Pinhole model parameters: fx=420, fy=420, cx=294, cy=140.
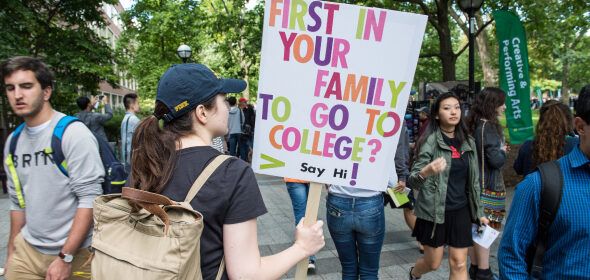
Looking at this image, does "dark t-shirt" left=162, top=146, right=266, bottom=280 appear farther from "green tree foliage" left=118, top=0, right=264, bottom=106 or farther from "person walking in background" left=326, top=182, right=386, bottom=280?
"green tree foliage" left=118, top=0, right=264, bottom=106

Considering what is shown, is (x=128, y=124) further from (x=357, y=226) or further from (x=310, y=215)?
(x=310, y=215)

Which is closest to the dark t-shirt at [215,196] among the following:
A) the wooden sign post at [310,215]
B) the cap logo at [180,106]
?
the cap logo at [180,106]

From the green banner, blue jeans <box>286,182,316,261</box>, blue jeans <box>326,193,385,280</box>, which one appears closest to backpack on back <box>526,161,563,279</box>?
blue jeans <box>326,193,385,280</box>

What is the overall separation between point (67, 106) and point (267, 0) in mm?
11863

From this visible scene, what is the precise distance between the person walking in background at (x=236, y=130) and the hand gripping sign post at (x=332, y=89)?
8811 millimetres

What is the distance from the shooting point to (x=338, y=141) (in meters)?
2.05

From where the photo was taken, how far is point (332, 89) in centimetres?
202

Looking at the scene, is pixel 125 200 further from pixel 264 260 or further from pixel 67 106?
pixel 67 106

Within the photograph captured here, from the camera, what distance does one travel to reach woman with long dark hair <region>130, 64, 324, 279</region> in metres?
1.40

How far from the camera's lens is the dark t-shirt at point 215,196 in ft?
4.54

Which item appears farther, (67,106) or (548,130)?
(67,106)

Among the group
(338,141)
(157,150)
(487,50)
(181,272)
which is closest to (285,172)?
(338,141)

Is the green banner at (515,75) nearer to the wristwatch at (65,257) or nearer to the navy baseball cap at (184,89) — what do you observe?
the navy baseball cap at (184,89)

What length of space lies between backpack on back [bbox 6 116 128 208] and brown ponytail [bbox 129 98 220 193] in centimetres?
85
